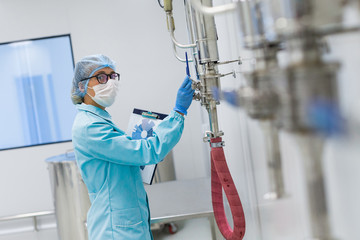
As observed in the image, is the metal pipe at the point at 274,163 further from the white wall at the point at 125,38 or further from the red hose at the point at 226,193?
the white wall at the point at 125,38

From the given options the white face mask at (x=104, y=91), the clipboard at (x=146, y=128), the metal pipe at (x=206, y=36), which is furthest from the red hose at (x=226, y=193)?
the white face mask at (x=104, y=91)

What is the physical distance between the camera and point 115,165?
1.12m

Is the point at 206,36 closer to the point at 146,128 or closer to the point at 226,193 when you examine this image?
the point at 226,193

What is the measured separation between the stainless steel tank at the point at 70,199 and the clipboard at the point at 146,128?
3.51 feet

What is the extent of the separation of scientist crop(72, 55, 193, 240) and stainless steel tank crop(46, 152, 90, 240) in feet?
3.47

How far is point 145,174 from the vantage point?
1234 millimetres

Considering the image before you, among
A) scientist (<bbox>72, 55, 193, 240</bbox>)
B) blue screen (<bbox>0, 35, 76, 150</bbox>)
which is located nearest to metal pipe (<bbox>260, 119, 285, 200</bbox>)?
scientist (<bbox>72, 55, 193, 240</bbox>)

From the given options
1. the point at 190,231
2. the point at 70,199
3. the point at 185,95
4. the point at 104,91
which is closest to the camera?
the point at 185,95

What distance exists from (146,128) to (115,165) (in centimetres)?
18

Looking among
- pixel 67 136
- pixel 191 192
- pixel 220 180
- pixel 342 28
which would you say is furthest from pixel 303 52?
pixel 67 136

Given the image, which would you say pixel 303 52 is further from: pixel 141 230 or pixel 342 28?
pixel 141 230

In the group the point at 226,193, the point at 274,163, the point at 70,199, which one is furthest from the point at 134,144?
the point at 70,199

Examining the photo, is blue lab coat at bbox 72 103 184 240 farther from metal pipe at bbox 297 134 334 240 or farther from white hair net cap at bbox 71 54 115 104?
metal pipe at bbox 297 134 334 240

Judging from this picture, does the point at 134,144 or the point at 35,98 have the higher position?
the point at 35,98
